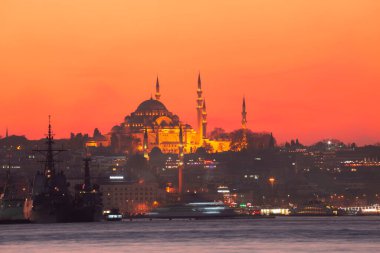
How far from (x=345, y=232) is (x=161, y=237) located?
46.1 feet

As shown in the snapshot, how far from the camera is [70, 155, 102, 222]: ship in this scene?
460ft

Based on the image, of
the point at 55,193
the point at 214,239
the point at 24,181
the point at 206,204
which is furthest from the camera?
the point at 24,181

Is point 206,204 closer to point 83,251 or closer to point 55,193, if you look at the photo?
point 55,193

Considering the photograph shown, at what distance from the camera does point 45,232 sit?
110812 mm

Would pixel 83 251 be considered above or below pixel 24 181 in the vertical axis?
below

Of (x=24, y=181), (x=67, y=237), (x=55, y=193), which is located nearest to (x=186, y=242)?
(x=67, y=237)

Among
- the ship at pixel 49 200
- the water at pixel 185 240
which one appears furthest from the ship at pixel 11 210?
the water at pixel 185 240

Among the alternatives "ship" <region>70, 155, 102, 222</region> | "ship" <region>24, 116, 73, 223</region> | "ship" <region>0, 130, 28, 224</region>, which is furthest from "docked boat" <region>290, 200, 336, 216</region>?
"ship" <region>24, 116, 73, 223</region>

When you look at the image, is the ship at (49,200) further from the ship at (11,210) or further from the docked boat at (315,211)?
the docked boat at (315,211)

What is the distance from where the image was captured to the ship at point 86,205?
140 metres

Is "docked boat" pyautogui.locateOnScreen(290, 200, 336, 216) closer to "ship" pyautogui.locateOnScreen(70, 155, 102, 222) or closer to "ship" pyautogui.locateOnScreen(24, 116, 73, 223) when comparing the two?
"ship" pyautogui.locateOnScreen(70, 155, 102, 222)

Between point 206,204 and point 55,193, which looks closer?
point 55,193

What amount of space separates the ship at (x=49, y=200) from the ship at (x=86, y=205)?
0.72 meters

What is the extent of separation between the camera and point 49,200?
136875 mm
